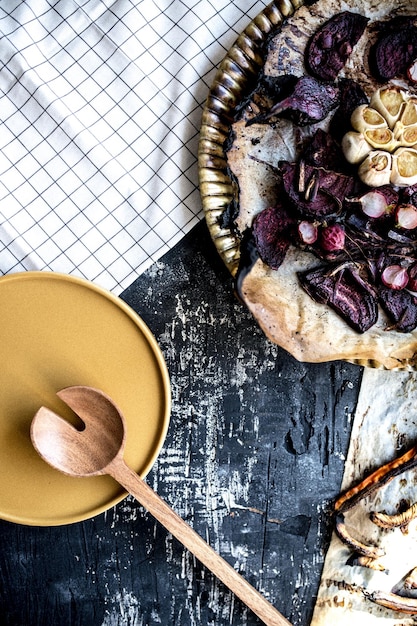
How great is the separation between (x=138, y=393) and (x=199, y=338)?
19cm

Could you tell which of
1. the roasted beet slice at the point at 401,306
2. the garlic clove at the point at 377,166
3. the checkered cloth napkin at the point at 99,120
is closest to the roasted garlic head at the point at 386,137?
the garlic clove at the point at 377,166

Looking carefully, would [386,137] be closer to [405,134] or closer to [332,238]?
[405,134]

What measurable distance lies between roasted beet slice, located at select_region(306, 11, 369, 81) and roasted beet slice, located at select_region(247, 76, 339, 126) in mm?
25

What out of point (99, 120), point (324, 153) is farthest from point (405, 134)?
point (99, 120)

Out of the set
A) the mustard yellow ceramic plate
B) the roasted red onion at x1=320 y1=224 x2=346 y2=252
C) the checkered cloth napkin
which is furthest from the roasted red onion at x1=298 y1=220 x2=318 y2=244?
the mustard yellow ceramic plate

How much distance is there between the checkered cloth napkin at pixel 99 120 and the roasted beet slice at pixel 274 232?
0.56 feet

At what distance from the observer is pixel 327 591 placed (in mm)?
1338

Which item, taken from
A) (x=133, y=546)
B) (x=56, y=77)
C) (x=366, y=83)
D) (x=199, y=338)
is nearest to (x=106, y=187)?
(x=56, y=77)

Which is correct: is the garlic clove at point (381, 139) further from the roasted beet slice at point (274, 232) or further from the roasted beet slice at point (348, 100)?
the roasted beet slice at point (274, 232)

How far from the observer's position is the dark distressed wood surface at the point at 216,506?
130 cm

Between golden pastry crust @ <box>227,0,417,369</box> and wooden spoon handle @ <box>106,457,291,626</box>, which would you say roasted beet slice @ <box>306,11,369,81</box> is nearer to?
golden pastry crust @ <box>227,0,417,369</box>

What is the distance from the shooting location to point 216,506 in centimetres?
133

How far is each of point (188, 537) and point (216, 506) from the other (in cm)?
15

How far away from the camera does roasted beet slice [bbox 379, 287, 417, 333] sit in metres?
1.13
